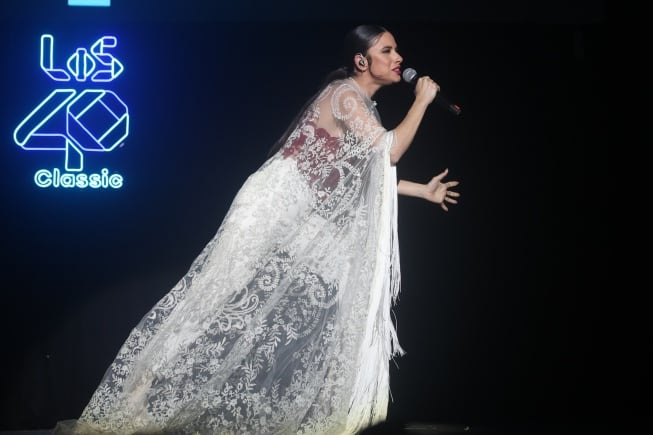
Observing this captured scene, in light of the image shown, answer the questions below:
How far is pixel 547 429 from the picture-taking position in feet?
10.4

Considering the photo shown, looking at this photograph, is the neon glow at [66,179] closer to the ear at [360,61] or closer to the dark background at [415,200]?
the dark background at [415,200]

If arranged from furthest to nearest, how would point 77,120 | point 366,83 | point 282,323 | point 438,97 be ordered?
point 77,120
point 366,83
point 438,97
point 282,323

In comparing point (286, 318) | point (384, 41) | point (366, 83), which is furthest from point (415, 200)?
point (286, 318)

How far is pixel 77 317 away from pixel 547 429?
79.0 inches

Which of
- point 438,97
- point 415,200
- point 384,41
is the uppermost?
point 384,41

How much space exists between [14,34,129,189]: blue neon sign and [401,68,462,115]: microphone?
121 cm

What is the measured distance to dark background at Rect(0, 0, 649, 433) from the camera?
3.29 meters

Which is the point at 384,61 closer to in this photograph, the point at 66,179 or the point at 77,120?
the point at 77,120

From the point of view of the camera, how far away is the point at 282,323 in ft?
8.73

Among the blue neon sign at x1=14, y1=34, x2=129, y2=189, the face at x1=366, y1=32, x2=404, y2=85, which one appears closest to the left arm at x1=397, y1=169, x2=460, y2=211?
the face at x1=366, y1=32, x2=404, y2=85

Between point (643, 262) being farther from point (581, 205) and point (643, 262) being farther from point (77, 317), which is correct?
point (77, 317)

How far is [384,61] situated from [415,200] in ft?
2.15

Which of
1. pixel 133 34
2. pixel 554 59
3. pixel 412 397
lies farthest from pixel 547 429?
pixel 133 34

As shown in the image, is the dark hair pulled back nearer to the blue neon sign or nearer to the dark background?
the dark background
